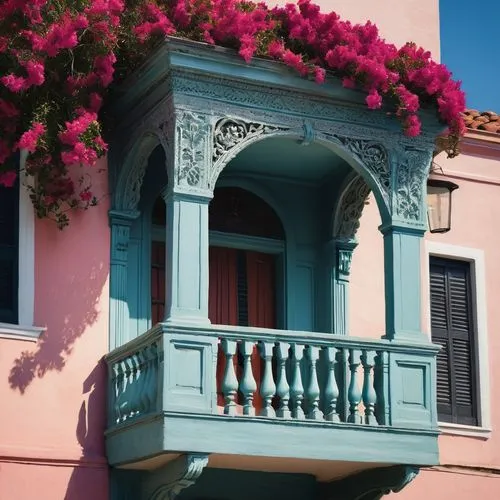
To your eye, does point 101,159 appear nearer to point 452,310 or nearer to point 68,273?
point 68,273

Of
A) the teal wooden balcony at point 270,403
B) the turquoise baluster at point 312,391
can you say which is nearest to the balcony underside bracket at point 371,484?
the teal wooden balcony at point 270,403

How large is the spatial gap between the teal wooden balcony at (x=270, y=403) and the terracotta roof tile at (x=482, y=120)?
3.31 metres

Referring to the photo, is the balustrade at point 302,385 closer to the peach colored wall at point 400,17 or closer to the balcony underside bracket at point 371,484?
the balcony underside bracket at point 371,484

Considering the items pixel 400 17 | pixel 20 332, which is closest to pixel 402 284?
pixel 20 332

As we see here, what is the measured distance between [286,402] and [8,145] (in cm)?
275

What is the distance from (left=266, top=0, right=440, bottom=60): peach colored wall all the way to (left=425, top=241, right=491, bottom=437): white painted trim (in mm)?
1849

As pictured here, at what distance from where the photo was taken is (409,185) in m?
11.2

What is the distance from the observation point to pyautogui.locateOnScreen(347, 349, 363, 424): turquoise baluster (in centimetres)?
1064

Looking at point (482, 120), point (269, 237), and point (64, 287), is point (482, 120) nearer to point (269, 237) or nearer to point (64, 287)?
point (269, 237)

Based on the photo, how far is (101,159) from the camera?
11336 mm

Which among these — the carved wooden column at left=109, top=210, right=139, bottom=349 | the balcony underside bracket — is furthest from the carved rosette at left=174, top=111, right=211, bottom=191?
the balcony underside bracket

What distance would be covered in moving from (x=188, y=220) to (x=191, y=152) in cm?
50

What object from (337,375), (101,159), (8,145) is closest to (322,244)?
(337,375)

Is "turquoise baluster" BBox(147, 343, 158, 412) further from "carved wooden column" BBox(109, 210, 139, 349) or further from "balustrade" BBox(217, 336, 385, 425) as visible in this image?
"carved wooden column" BBox(109, 210, 139, 349)
